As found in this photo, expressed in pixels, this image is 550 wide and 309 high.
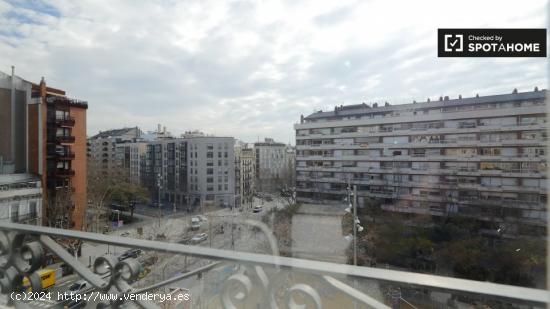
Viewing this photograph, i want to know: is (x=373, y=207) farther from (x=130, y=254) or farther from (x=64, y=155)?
(x=64, y=155)

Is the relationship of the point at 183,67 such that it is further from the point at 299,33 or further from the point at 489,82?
the point at 489,82

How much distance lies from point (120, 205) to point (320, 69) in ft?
5.27

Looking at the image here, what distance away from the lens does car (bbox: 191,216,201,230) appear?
2.02 m

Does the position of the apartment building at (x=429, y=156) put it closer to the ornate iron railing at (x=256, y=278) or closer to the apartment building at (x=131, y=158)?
the ornate iron railing at (x=256, y=278)

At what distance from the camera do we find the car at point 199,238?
180 centimetres

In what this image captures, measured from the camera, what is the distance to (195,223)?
208cm

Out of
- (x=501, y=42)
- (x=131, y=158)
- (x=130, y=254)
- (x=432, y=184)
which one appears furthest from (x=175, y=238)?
(x=501, y=42)

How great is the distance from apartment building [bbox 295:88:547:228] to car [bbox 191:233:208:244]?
773mm

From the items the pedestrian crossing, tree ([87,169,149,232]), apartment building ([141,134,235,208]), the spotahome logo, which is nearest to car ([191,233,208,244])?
apartment building ([141,134,235,208])

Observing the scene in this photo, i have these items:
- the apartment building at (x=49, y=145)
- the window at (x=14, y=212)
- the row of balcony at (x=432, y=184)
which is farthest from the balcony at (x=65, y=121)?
the row of balcony at (x=432, y=184)

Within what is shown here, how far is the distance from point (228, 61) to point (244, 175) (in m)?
1.12

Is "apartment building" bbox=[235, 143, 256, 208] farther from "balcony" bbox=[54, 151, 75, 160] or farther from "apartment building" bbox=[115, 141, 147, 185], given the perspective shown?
"balcony" bbox=[54, 151, 75, 160]

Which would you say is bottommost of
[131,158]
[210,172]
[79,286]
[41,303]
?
[41,303]

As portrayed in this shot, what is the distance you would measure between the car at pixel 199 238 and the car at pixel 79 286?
0.59 meters
